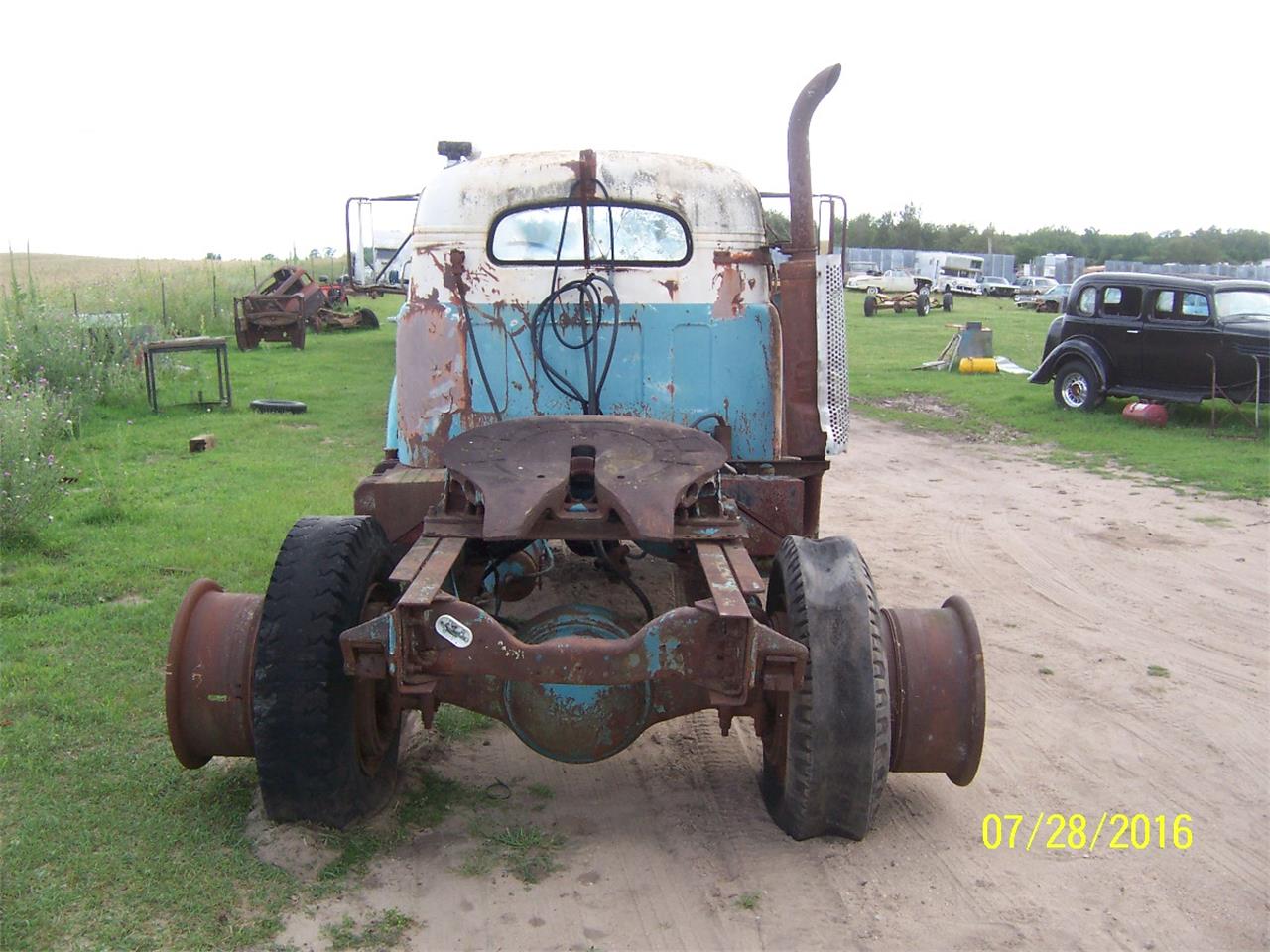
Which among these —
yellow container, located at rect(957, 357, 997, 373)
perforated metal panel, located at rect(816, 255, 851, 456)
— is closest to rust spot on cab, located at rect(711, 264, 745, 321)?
perforated metal panel, located at rect(816, 255, 851, 456)

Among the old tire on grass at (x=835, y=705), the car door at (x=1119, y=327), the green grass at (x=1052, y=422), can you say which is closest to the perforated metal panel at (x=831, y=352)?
the old tire on grass at (x=835, y=705)

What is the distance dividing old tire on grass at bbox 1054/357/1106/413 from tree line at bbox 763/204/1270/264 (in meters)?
54.7

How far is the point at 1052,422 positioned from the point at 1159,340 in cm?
169

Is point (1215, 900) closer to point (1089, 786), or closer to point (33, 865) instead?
point (1089, 786)

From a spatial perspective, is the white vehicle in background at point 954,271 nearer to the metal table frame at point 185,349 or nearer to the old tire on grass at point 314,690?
the metal table frame at point 185,349

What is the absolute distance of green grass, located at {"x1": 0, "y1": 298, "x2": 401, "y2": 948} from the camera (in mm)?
3322

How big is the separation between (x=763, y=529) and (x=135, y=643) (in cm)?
323

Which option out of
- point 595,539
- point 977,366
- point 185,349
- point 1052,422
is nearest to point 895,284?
point 977,366

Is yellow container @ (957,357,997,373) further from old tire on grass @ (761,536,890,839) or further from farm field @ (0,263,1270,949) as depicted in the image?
old tire on grass @ (761,536,890,839)

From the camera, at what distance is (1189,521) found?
882 cm

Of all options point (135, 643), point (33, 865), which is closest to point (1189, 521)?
point (135, 643)

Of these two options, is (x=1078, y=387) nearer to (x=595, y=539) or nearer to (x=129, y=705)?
(x=595, y=539)
